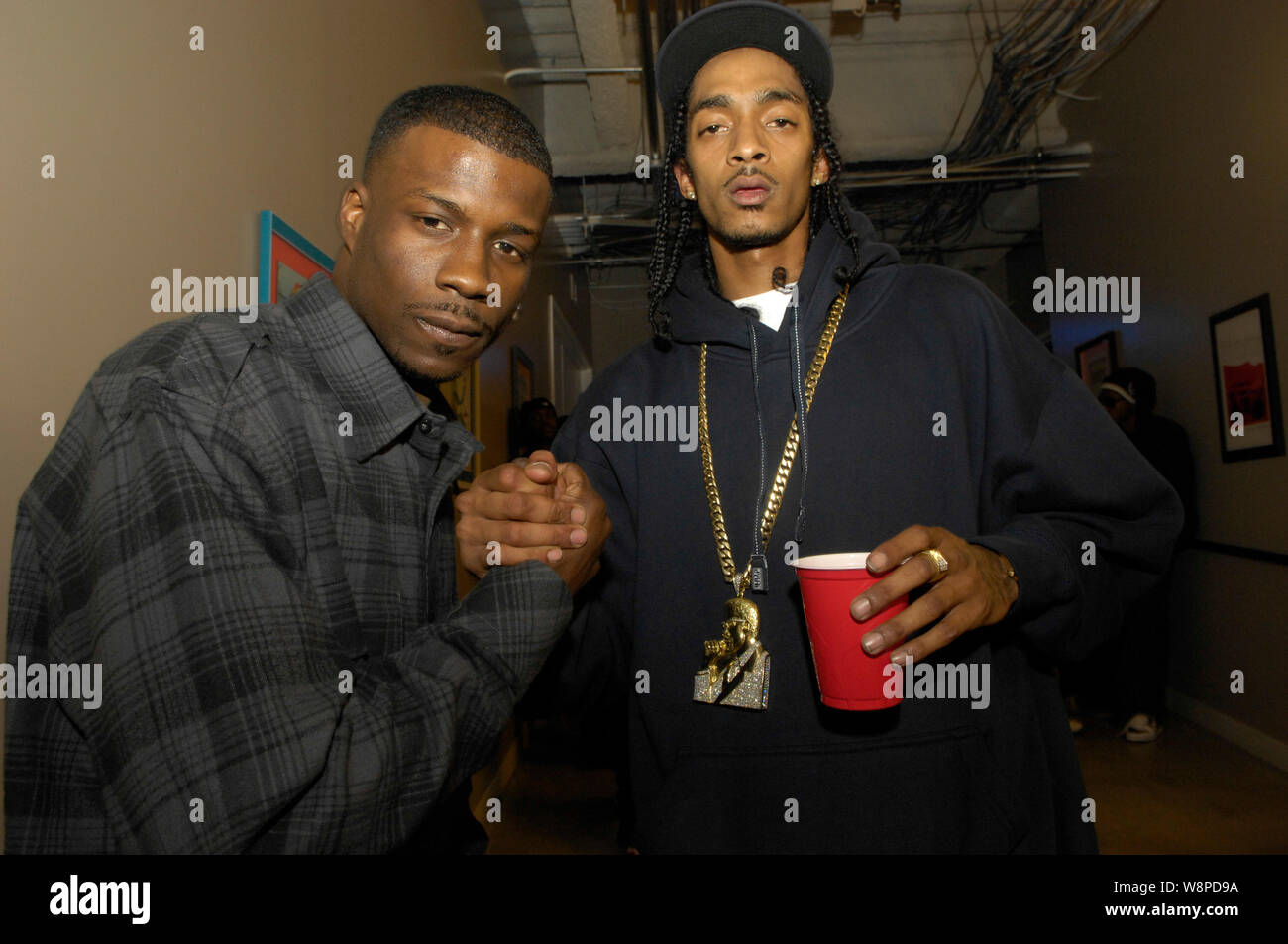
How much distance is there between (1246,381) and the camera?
4.39 meters

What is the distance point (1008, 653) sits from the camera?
48.4 inches

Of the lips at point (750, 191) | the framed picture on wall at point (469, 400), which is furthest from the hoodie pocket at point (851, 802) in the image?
→ the framed picture on wall at point (469, 400)

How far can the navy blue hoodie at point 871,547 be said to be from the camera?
1157 mm

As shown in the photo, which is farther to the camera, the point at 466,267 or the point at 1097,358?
the point at 1097,358

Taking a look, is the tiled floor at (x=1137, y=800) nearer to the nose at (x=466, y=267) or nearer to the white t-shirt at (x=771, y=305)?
the white t-shirt at (x=771, y=305)

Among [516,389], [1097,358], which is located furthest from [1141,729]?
[516,389]

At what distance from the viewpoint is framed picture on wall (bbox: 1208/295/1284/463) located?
4133 millimetres

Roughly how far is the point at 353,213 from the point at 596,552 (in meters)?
0.58

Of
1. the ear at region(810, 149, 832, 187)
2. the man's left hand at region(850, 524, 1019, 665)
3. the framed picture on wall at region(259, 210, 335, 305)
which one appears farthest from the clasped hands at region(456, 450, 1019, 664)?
the framed picture on wall at region(259, 210, 335, 305)

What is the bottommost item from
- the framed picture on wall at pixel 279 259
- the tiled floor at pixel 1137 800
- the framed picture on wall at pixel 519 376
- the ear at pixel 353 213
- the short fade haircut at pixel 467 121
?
the tiled floor at pixel 1137 800

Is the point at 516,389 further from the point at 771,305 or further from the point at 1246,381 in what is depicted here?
the point at 1246,381

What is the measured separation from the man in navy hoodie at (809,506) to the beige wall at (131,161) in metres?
0.68

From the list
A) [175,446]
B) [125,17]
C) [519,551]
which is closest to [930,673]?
[519,551]
